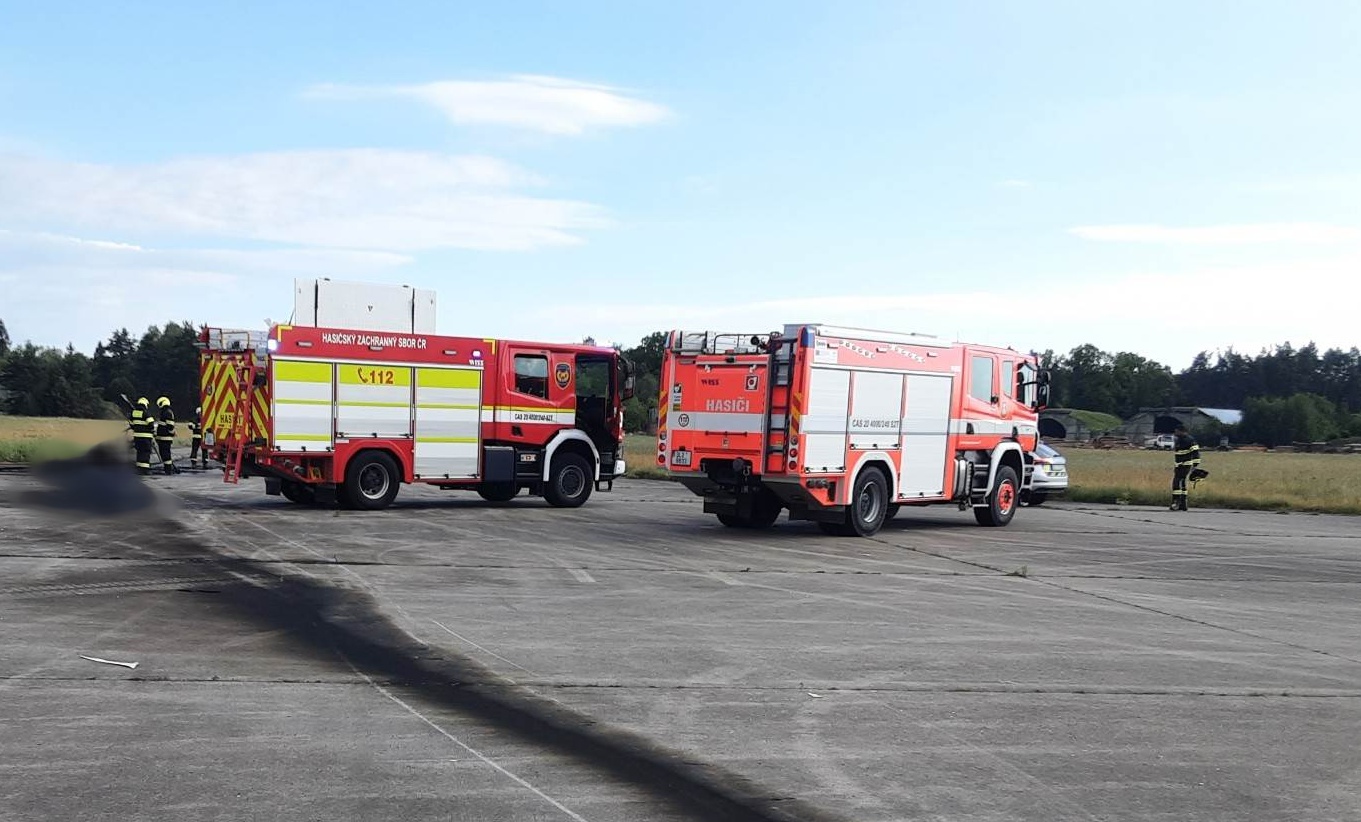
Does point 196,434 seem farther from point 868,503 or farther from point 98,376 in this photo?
point 868,503

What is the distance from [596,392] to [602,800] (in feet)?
56.9

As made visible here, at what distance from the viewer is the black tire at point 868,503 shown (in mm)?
18406

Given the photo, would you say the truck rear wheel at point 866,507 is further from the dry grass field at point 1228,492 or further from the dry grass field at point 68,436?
the dry grass field at point 1228,492

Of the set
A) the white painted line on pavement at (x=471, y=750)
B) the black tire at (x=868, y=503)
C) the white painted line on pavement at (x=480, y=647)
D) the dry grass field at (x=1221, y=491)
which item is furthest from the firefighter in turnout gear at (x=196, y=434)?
the white painted line on pavement at (x=471, y=750)

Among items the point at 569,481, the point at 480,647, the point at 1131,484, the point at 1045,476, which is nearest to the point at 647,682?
the point at 480,647

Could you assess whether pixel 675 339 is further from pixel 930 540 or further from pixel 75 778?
pixel 75 778

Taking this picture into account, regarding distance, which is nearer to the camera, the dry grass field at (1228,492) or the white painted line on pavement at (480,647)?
the white painted line on pavement at (480,647)

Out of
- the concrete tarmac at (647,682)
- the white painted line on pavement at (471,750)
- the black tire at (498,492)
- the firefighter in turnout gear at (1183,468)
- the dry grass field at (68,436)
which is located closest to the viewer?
the white painted line on pavement at (471,750)

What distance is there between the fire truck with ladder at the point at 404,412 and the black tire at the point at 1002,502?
640 centimetres

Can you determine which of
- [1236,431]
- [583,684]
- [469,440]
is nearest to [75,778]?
[583,684]

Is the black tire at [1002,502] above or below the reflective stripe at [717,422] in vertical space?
below

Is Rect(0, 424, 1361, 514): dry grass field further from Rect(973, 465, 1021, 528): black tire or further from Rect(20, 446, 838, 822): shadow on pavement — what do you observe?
Rect(973, 465, 1021, 528): black tire

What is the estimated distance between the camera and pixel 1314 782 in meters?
6.27

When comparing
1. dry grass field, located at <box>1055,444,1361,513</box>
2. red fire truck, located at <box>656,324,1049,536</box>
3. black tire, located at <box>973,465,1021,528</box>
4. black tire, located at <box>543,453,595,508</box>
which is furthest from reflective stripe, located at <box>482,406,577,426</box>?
dry grass field, located at <box>1055,444,1361,513</box>
